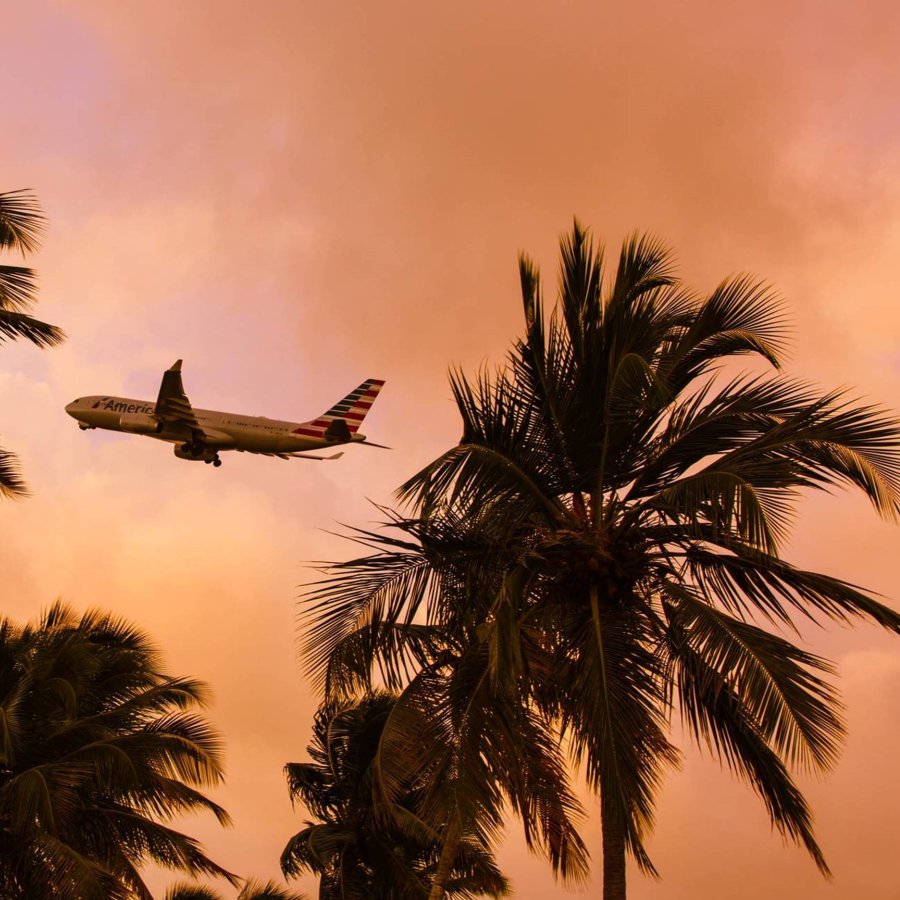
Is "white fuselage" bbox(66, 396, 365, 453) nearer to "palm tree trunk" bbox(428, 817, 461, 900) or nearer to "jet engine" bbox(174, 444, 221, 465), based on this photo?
"jet engine" bbox(174, 444, 221, 465)

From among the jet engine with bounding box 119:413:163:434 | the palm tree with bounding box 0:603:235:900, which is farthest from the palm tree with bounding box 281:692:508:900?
the jet engine with bounding box 119:413:163:434

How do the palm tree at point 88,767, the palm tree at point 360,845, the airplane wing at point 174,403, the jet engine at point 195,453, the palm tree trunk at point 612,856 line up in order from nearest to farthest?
the palm tree trunk at point 612,856
the palm tree at point 88,767
the palm tree at point 360,845
the airplane wing at point 174,403
the jet engine at point 195,453

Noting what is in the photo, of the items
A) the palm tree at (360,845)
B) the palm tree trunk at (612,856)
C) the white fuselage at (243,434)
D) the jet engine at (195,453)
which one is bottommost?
the palm tree trunk at (612,856)

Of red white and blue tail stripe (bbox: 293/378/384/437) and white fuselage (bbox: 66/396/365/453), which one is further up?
red white and blue tail stripe (bbox: 293/378/384/437)

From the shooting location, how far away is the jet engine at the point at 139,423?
1822 inches

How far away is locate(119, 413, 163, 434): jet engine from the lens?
46.3 m

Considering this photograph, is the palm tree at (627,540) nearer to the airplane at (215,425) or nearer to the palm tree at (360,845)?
the palm tree at (360,845)

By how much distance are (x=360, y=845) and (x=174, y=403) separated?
23812 mm

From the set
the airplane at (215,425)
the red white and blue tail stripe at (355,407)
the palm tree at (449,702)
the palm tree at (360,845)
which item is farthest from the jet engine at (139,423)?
the palm tree at (449,702)

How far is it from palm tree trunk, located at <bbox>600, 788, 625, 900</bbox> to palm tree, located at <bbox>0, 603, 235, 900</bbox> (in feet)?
29.4

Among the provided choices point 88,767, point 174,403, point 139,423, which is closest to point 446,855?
point 88,767

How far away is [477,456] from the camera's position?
1223 cm

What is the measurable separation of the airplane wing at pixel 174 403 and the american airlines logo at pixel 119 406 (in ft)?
13.3

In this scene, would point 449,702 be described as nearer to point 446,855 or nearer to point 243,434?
point 446,855
